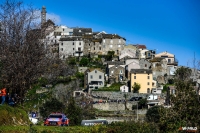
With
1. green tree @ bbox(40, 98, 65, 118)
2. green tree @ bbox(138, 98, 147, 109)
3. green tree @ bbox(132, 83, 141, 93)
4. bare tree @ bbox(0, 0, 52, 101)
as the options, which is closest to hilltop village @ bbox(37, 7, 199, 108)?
green tree @ bbox(132, 83, 141, 93)

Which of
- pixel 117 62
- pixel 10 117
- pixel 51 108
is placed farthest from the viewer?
pixel 117 62

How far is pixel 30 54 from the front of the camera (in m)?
25.8

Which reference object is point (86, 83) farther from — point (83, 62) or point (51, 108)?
point (51, 108)

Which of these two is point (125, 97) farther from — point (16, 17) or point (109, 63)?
point (16, 17)

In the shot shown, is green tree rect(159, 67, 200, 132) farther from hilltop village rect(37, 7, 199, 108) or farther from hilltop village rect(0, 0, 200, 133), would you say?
hilltop village rect(37, 7, 199, 108)

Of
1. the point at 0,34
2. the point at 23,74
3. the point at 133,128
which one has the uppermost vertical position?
the point at 0,34

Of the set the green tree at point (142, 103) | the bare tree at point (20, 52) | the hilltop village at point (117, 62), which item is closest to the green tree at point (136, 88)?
the hilltop village at point (117, 62)

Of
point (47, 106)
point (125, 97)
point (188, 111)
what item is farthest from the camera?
point (125, 97)

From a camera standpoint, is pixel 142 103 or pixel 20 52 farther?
pixel 142 103

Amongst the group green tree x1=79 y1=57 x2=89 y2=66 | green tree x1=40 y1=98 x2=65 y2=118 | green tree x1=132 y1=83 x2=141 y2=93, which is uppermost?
green tree x1=79 y1=57 x2=89 y2=66

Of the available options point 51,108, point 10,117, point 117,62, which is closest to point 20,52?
point 10,117

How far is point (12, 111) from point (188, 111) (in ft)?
29.1

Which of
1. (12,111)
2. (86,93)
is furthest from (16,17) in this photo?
(86,93)

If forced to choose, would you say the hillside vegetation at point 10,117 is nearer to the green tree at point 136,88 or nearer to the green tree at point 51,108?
the green tree at point 51,108
